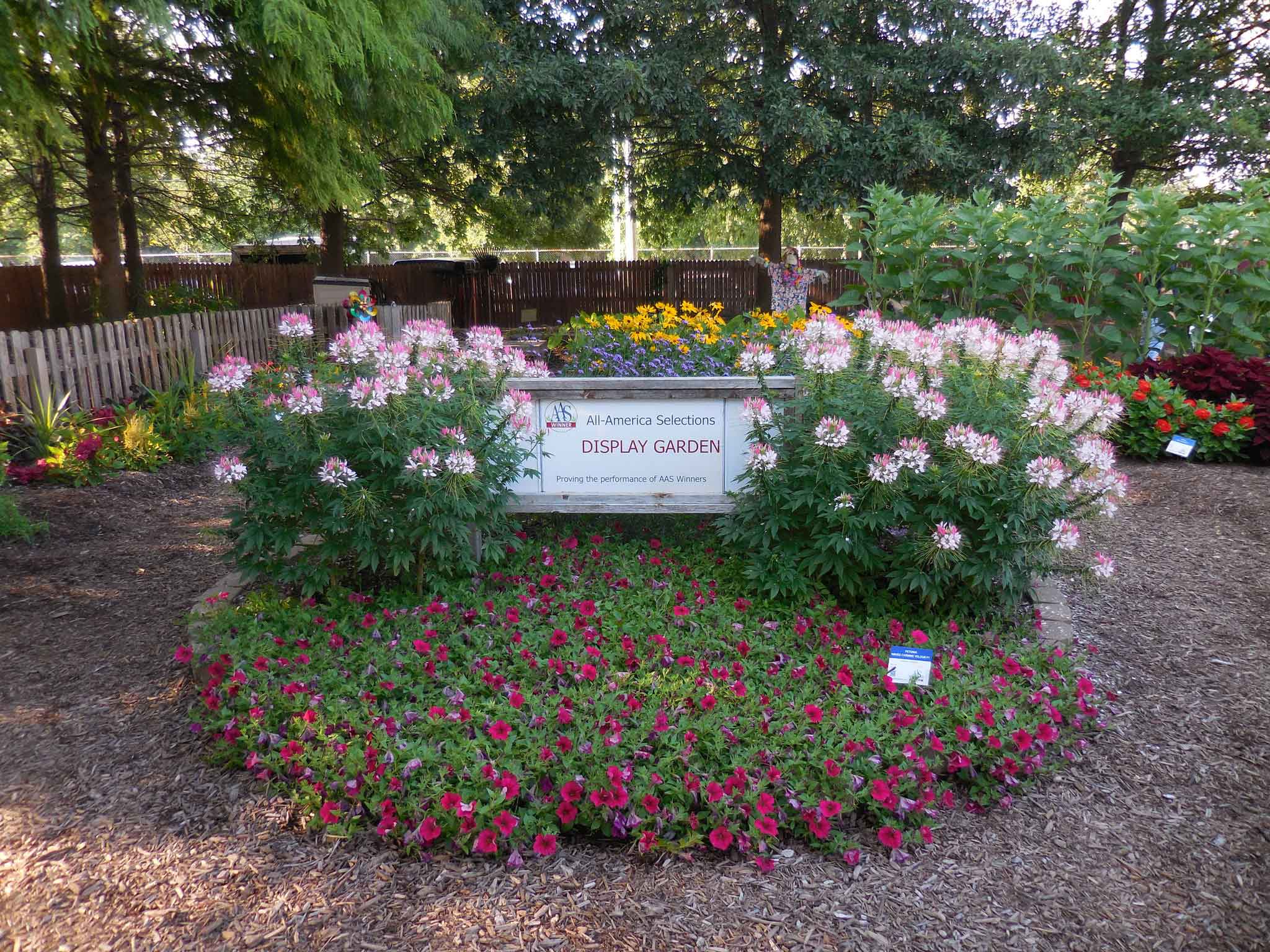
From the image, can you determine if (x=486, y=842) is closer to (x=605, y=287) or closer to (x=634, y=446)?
(x=634, y=446)

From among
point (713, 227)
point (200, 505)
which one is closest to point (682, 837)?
point (200, 505)

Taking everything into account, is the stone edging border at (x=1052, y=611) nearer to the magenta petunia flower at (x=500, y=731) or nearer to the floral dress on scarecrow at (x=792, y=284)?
the magenta petunia flower at (x=500, y=731)

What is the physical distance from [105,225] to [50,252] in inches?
211

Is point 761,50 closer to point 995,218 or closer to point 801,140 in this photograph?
point 801,140

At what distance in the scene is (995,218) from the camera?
22.1 feet

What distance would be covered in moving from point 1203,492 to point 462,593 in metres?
4.74

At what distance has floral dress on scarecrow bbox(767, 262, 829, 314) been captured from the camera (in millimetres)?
9703

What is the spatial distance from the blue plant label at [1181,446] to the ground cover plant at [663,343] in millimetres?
2630

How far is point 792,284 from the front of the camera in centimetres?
1030

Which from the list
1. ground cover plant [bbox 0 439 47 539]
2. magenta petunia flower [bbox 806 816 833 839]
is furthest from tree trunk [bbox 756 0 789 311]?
magenta petunia flower [bbox 806 816 833 839]

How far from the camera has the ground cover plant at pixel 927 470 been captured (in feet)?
10.6

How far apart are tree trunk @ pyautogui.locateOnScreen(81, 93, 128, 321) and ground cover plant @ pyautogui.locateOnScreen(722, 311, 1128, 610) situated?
8.13 m

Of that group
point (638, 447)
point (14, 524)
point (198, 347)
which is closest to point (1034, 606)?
point (638, 447)

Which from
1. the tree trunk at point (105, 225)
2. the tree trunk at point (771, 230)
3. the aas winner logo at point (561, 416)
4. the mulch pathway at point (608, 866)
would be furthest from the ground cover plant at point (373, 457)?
the tree trunk at point (771, 230)
